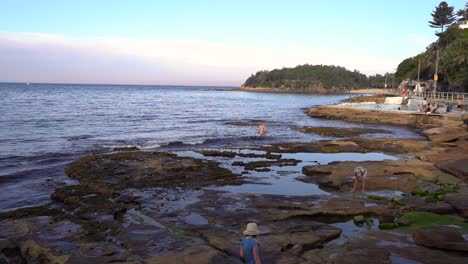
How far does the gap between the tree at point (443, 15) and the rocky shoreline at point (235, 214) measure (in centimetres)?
8748

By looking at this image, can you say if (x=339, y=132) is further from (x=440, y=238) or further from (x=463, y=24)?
(x=463, y=24)

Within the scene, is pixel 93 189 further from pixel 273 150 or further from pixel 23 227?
pixel 273 150

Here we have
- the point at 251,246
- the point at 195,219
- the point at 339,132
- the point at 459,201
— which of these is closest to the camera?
the point at 251,246

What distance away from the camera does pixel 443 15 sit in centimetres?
9719

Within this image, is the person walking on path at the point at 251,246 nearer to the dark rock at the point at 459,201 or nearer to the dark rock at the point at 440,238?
the dark rock at the point at 440,238

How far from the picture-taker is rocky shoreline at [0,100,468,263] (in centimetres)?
1015

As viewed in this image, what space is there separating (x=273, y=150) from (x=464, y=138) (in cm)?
1348

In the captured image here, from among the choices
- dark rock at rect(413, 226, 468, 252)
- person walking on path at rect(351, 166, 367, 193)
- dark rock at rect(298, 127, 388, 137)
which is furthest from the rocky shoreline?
dark rock at rect(298, 127, 388, 137)

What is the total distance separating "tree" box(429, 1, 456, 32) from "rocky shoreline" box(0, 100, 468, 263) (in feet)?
287

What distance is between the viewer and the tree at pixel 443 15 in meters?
96.6

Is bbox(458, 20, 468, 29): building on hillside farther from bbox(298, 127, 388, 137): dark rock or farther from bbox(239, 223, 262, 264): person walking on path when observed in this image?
bbox(239, 223, 262, 264): person walking on path

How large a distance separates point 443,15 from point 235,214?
102 metres

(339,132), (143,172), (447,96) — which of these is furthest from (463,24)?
(143,172)

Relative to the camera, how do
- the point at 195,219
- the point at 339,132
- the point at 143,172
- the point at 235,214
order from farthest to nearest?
the point at 339,132, the point at 143,172, the point at 235,214, the point at 195,219
